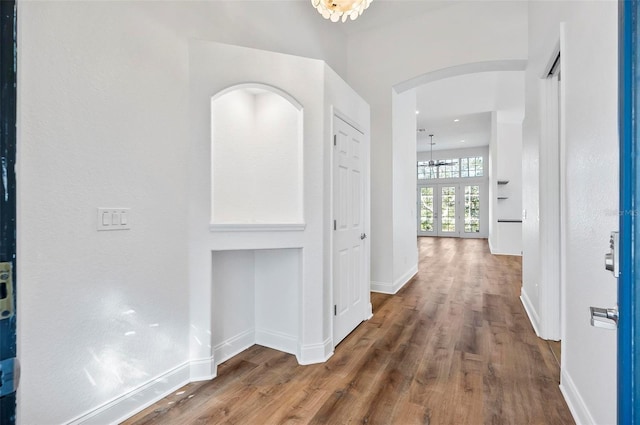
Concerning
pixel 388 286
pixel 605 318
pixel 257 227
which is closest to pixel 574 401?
pixel 605 318

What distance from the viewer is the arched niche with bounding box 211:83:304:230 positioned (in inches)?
97.1

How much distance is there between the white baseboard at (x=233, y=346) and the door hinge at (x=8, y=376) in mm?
1923

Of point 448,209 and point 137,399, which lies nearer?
point 137,399

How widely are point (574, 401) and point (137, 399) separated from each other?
8.84 feet

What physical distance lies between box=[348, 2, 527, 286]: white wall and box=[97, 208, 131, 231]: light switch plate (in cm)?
329

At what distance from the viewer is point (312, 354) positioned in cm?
244

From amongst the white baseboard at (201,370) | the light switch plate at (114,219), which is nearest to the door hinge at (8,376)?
the light switch plate at (114,219)

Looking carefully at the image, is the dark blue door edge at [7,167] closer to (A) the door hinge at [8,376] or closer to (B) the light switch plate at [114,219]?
(A) the door hinge at [8,376]

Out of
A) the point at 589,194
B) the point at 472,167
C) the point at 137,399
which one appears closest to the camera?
the point at 589,194

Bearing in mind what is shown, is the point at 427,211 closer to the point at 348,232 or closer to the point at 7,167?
the point at 348,232

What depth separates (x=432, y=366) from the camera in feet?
7.81

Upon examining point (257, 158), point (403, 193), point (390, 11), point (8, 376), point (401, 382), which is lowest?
point (401, 382)

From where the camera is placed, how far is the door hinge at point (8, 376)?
1.87ft

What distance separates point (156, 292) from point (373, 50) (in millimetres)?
4258
